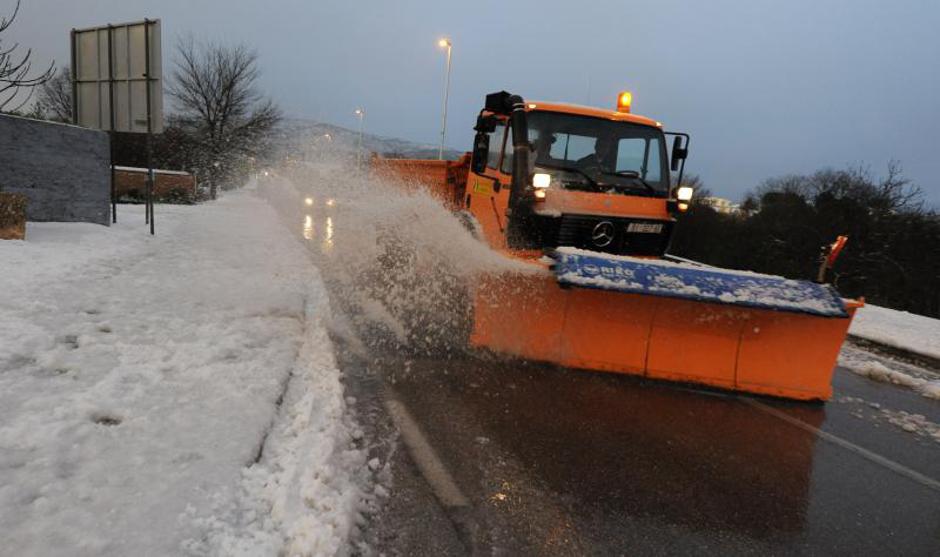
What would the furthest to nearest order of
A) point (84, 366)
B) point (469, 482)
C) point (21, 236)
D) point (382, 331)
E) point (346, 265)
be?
point (346, 265) → point (21, 236) → point (382, 331) → point (84, 366) → point (469, 482)

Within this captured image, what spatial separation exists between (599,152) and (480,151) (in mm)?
1502

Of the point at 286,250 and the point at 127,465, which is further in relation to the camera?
the point at 286,250

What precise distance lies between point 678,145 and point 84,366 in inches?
246

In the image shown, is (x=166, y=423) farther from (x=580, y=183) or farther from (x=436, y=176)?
(x=436, y=176)

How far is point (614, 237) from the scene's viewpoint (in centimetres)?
583

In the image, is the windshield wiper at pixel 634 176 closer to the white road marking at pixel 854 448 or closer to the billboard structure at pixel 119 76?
the white road marking at pixel 854 448

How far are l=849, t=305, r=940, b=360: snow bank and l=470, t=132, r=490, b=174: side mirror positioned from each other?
631cm

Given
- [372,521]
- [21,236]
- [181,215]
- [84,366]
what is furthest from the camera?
[181,215]

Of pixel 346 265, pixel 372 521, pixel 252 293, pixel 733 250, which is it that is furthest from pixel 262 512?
pixel 733 250

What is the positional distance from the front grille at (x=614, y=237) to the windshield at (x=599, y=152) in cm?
35

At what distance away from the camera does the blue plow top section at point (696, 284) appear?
171 inches

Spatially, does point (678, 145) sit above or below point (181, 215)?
above

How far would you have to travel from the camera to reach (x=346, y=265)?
32.7 ft

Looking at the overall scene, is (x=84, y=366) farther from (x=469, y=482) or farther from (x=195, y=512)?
(x=469, y=482)
